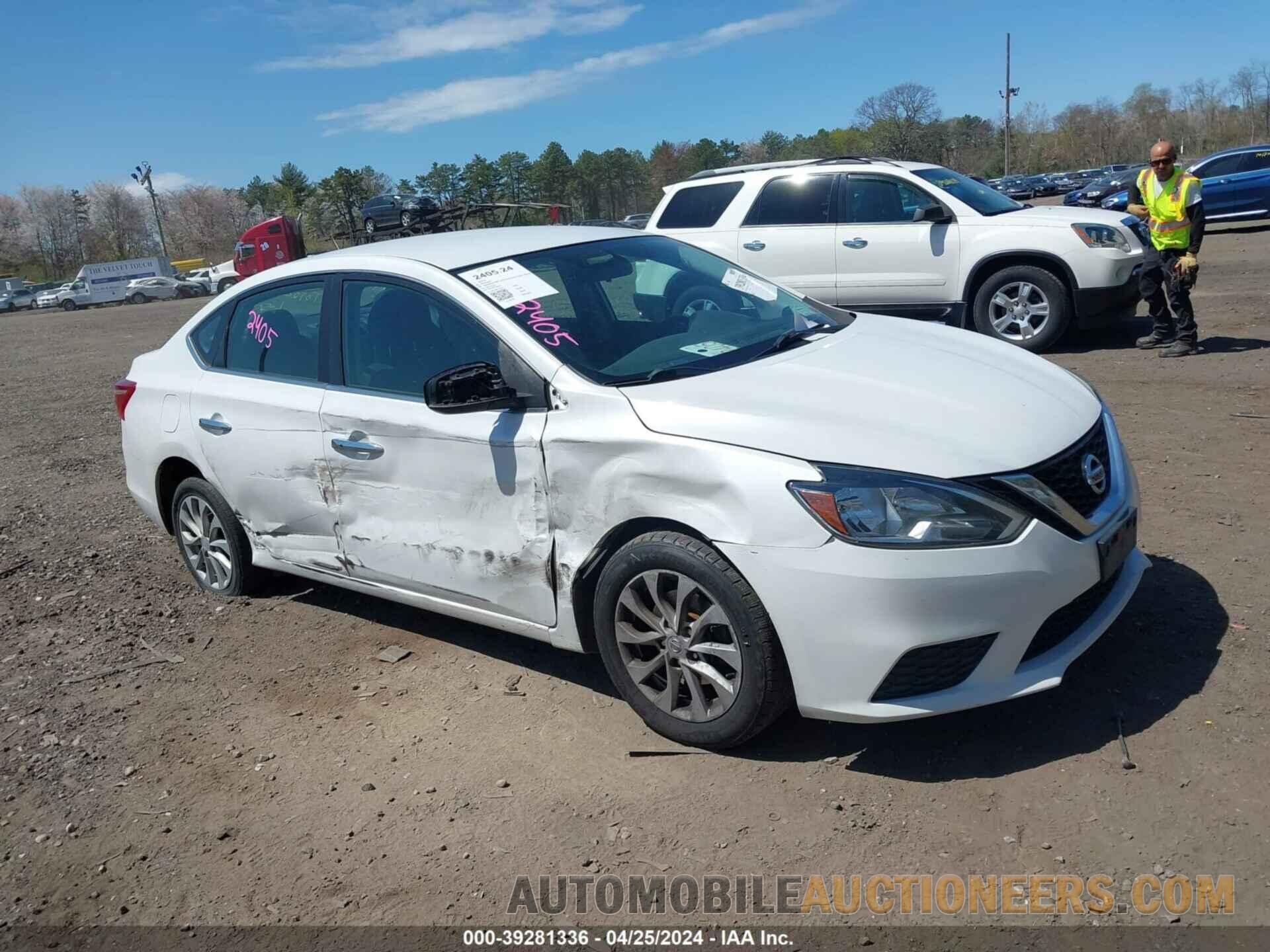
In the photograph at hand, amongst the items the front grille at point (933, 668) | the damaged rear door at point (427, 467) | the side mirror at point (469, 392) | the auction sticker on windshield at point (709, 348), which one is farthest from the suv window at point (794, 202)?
the front grille at point (933, 668)

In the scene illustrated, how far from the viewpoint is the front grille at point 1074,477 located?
10.4 feet

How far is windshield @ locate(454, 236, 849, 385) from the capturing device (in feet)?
12.6

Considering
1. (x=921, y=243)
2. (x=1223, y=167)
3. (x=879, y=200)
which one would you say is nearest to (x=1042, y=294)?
(x=921, y=243)

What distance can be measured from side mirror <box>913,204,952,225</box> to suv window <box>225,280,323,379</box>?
6679mm

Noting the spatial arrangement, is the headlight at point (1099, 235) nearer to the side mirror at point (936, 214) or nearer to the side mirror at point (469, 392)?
the side mirror at point (936, 214)

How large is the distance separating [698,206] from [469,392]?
7.72m

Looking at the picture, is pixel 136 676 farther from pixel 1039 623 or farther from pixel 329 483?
pixel 1039 623

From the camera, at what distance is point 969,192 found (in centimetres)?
1002

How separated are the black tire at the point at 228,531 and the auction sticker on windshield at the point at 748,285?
2675 mm

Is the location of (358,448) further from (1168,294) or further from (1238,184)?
(1238,184)

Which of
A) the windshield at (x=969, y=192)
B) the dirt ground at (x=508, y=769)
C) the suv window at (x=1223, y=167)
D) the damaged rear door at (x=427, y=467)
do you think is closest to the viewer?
the dirt ground at (x=508, y=769)

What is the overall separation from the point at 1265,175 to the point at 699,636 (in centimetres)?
2222

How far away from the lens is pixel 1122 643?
Answer: 3814mm

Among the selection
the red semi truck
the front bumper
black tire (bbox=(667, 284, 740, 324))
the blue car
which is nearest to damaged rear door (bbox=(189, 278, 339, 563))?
black tire (bbox=(667, 284, 740, 324))
